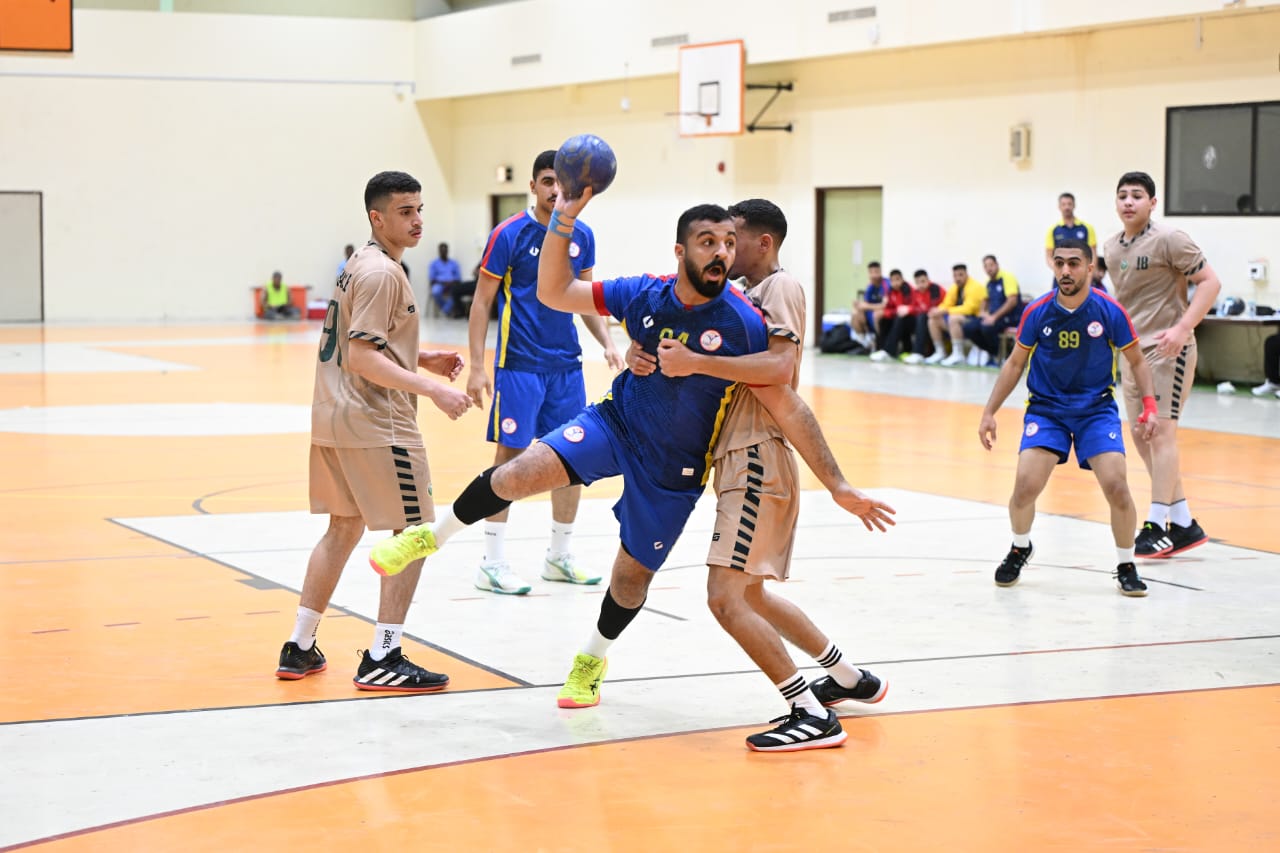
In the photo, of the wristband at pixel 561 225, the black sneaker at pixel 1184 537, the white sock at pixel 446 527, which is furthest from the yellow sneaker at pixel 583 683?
the black sneaker at pixel 1184 537

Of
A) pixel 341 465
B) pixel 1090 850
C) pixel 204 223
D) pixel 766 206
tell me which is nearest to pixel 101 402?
pixel 341 465

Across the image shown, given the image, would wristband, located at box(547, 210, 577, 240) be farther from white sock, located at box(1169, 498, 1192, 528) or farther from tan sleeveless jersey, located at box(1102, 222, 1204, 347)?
white sock, located at box(1169, 498, 1192, 528)

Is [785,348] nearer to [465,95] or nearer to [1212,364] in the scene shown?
[1212,364]

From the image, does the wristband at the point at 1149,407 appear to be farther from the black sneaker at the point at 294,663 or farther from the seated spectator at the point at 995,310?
the seated spectator at the point at 995,310

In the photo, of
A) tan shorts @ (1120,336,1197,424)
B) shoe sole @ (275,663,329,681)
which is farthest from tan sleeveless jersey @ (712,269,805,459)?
tan shorts @ (1120,336,1197,424)

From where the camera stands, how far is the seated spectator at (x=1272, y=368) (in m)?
19.6

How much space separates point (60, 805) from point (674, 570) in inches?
178

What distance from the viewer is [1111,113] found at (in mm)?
22641

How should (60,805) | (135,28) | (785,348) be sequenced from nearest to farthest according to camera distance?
(60,805) → (785,348) → (135,28)

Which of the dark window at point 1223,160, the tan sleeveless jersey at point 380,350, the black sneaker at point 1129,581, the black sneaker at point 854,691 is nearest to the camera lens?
the black sneaker at point 854,691

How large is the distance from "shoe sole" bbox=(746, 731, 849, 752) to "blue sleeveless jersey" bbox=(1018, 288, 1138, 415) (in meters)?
3.49

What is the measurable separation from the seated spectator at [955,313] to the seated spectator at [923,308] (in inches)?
6.9

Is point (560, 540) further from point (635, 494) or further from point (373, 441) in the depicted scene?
point (635, 494)

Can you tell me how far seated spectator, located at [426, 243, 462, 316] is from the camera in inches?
1487
